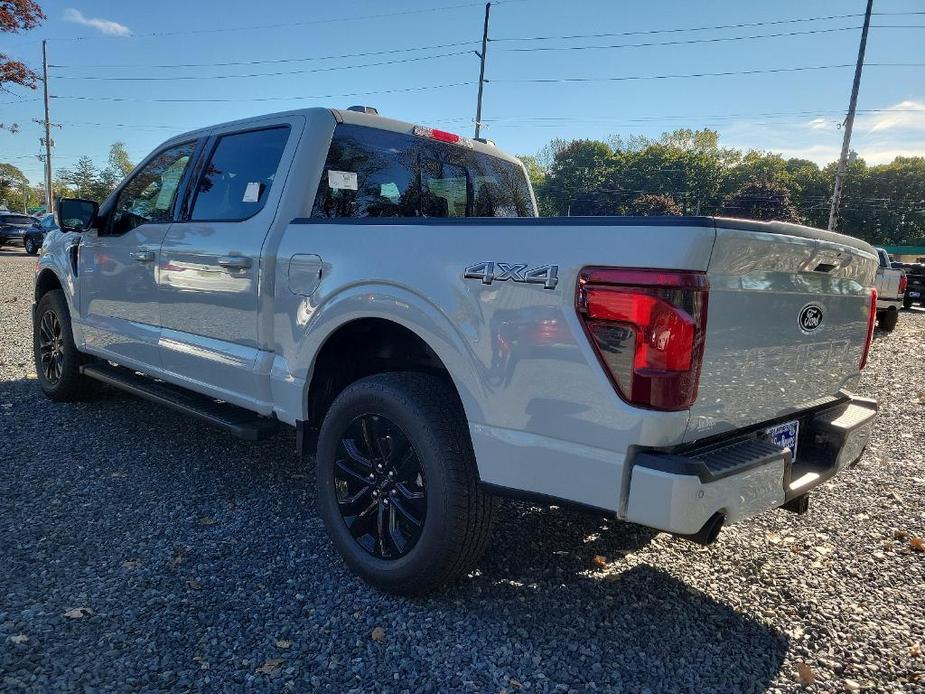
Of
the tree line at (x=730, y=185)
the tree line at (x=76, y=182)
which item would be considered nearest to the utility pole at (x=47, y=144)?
the tree line at (x=76, y=182)

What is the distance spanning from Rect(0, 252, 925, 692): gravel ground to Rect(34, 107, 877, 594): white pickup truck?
33cm

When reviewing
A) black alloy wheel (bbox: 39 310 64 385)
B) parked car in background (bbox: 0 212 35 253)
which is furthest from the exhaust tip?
parked car in background (bbox: 0 212 35 253)

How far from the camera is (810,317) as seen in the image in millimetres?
2434

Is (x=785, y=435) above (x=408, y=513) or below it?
above

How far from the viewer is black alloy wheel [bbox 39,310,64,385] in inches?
206

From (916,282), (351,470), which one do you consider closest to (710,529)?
(351,470)

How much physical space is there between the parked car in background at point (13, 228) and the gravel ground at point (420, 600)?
89.8 ft

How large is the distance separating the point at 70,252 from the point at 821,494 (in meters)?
5.45

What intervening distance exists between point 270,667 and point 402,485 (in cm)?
79

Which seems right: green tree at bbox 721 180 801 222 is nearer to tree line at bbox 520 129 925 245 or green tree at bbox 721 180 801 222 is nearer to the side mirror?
tree line at bbox 520 129 925 245

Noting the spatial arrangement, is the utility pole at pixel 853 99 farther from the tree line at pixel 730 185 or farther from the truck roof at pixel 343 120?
the tree line at pixel 730 185

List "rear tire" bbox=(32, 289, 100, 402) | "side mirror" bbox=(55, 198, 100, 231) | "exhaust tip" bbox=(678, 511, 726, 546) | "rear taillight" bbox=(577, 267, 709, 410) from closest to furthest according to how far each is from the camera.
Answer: "rear taillight" bbox=(577, 267, 709, 410)
"exhaust tip" bbox=(678, 511, 726, 546)
"side mirror" bbox=(55, 198, 100, 231)
"rear tire" bbox=(32, 289, 100, 402)

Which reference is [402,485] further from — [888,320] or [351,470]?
[888,320]

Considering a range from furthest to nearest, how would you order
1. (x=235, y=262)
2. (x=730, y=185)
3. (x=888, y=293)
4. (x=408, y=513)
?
(x=730, y=185) < (x=888, y=293) < (x=235, y=262) < (x=408, y=513)
